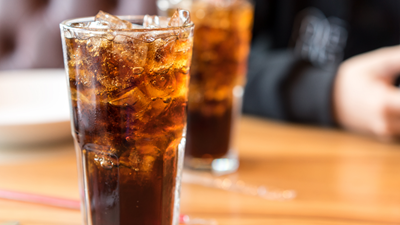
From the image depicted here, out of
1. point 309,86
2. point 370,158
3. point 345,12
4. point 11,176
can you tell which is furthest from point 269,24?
point 11,176

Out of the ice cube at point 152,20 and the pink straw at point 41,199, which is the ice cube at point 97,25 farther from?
the pink straw at point 41,199

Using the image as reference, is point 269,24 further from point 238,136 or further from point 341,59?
point 238,136

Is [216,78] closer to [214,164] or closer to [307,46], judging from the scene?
[214,164]

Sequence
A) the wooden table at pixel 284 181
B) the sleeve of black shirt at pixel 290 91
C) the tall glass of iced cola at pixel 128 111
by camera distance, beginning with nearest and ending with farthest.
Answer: the tall glass of iced cola at pixel 128 111, the wooden table at pixel 284 181, the sleeve of black shirt at pixel 290 91

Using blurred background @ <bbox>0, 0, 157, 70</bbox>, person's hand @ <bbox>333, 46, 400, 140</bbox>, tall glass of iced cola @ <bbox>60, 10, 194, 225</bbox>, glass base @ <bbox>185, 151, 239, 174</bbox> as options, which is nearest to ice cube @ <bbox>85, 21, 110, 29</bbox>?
tall glass of iced cola @ <bbox>60, 10, 194, 225</bbox>

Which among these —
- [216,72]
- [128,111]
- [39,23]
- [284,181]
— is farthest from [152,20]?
[39,23]

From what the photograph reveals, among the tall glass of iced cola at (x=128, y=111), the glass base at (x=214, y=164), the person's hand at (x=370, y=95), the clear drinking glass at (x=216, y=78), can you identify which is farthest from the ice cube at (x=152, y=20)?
the person's hand at (x=370, y=95)
